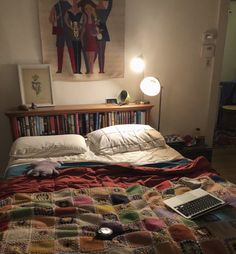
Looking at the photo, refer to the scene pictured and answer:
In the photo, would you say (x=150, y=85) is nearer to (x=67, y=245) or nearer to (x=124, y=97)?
(x=124, y=97)

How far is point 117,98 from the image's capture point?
2764 mm

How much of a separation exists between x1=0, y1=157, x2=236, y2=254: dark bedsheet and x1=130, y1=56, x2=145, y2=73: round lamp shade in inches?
Answer: 50.2

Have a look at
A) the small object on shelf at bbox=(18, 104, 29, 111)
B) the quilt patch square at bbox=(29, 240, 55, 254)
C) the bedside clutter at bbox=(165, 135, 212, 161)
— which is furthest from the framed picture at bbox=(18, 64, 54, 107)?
the quilt patch square at bbox=(29, 240, 55, 254)

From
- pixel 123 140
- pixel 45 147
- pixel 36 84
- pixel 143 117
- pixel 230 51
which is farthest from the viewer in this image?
pixel 230 51

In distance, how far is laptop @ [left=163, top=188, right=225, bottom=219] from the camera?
4.28 ft

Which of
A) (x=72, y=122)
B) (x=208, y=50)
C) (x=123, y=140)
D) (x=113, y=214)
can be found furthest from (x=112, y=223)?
(x=208, y=50)

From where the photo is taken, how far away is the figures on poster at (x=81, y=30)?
2426 millimetres

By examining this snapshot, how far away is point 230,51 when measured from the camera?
16.1 feet

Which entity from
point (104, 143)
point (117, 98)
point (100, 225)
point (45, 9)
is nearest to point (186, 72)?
point (117, 98)

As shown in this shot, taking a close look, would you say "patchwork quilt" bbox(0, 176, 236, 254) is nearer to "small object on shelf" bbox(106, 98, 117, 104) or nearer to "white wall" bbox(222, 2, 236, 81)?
"small object on shelf" bbox(106, 98, 117, 104)

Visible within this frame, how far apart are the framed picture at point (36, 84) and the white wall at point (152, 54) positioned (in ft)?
0.32

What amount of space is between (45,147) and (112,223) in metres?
1.12

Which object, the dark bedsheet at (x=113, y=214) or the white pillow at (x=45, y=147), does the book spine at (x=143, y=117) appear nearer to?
the white pillow at (x=45, y=147)

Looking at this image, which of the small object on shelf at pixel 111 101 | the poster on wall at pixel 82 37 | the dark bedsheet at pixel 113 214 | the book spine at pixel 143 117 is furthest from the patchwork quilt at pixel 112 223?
the poster on wall at pixel 82 37
